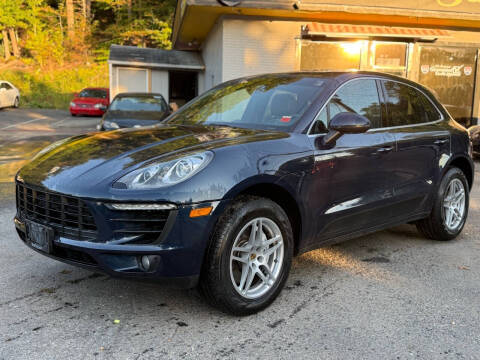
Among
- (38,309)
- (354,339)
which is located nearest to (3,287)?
(38,309)

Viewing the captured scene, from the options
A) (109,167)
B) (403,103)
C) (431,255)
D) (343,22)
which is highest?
(343,22)

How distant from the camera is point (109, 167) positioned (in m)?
3.05

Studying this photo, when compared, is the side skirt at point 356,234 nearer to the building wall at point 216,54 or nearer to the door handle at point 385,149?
the door handle at point 385,149

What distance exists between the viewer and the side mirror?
355 cm

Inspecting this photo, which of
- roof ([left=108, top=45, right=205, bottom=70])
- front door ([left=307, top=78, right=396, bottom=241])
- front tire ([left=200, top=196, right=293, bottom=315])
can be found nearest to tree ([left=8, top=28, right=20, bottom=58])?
roof ([left=108, top=45, right=205, bottom=70])

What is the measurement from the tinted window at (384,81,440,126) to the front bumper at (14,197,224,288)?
2311mm

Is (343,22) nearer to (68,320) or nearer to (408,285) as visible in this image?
(408,285)

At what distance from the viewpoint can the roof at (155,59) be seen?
2036 centimetres

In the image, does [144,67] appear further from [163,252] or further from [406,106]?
[163,252]

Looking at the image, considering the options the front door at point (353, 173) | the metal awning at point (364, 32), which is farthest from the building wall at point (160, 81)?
the front door at point (353, 173)

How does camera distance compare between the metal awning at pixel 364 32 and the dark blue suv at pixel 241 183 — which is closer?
the dark blue suv at pixel 241 183

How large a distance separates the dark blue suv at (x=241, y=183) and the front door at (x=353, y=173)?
1 centimetres

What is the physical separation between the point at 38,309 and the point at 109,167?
1.11m

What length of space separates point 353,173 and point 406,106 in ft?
3.98
